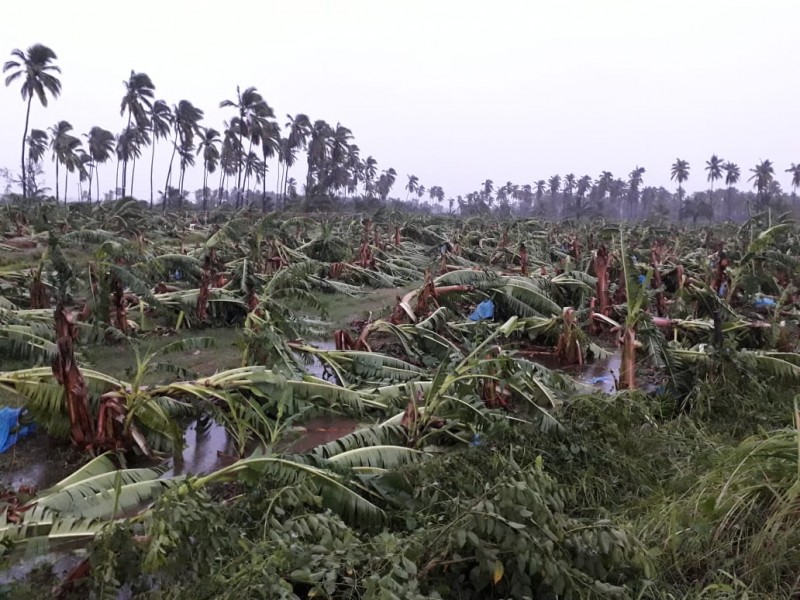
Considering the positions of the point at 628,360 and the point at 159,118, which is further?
the point at 159,118

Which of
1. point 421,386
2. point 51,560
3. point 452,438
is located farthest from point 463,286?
point 51,560

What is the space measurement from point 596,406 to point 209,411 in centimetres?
344

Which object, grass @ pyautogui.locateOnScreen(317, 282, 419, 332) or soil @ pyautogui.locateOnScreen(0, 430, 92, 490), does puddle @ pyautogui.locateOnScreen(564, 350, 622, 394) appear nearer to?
grass @ pyautogui.locateOnScreen(317, 282, 419, 332)

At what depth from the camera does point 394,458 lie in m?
3.93

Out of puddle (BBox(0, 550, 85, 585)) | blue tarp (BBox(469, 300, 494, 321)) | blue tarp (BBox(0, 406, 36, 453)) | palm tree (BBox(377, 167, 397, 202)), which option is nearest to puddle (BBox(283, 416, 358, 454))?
puddle (BBox(0, 550, 85, 585))

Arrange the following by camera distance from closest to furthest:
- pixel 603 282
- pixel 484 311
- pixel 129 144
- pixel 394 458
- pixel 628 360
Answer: pixel 394 458 → pixel 628 360 → pixel 603 282 → pixel 484 311 → pixel 129 144

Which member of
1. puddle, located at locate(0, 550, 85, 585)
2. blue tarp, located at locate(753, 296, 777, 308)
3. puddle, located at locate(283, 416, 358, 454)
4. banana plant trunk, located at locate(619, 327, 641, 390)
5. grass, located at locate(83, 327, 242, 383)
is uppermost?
blue tarp, located at locate(753, 296, 777, 308)

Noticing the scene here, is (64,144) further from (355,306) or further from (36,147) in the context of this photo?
(355,306)

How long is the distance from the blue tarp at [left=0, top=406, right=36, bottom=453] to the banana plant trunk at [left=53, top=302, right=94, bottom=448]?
61 cm

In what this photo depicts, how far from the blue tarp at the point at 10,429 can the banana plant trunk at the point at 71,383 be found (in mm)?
608

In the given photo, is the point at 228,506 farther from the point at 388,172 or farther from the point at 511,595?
the point at 388,172

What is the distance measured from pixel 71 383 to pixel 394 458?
2506 millimetres

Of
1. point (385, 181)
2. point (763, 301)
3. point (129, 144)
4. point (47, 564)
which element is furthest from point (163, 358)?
point (385, 181)

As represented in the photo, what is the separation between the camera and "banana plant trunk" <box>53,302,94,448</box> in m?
4.00
